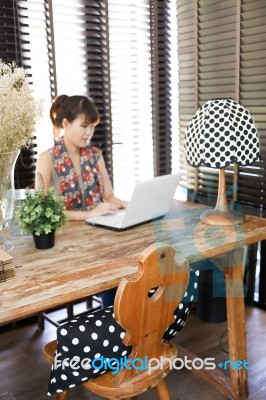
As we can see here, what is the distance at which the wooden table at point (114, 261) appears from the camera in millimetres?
1376

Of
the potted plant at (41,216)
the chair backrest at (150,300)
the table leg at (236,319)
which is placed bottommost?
the table leg at (236,319)

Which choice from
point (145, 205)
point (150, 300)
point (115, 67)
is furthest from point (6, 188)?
point (115, 67)

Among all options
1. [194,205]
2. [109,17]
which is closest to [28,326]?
[194,205]

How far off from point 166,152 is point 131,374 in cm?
217

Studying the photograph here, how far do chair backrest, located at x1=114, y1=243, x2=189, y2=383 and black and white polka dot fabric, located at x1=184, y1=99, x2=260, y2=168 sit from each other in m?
0.73

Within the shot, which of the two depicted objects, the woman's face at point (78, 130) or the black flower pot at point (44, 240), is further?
the woman's face at point (78, 130)

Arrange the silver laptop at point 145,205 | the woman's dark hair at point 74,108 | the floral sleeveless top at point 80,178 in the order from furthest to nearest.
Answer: the floral sleeveless top at point 80,178 → the woman's dark hair at point 74,108 → the silver laptop at point 145,205

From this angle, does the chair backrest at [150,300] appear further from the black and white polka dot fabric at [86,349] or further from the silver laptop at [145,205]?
the silver laptop at [145,205]

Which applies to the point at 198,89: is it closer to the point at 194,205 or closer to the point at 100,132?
the point at 100,132

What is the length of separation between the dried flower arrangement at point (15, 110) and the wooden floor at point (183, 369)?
1.08 metres

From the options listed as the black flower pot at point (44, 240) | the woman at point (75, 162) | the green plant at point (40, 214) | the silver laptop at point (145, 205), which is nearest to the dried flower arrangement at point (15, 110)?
the green plant at point (40, 214)

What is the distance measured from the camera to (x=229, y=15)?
105 inches

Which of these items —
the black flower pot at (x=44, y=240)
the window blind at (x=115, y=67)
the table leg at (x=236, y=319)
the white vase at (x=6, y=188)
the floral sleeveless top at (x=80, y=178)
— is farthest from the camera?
the window blind at (x=115, y=67)

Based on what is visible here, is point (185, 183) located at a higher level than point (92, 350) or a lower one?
higher
